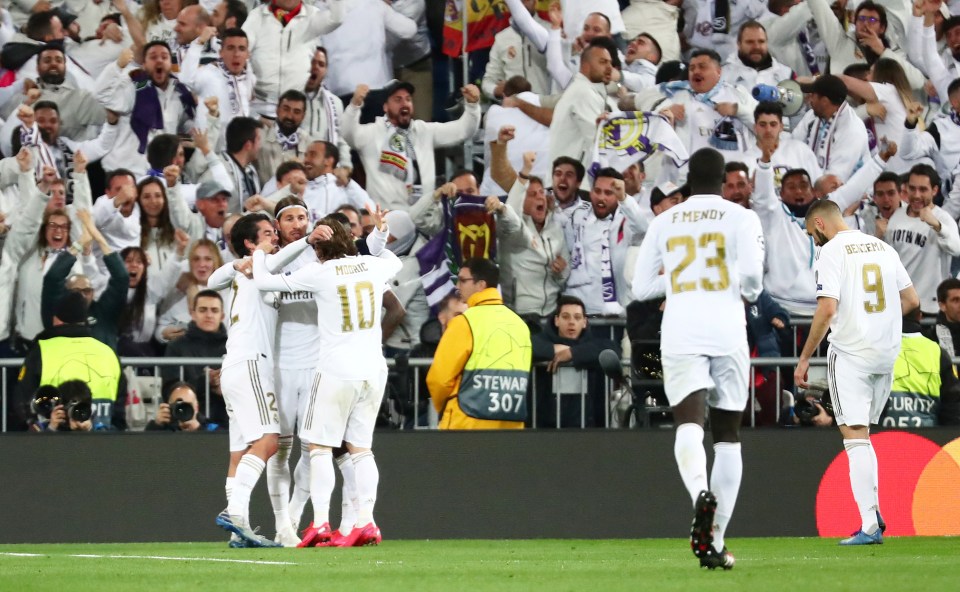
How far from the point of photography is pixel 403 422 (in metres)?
11.9

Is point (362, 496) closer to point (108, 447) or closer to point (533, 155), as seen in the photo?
point (108, 447)

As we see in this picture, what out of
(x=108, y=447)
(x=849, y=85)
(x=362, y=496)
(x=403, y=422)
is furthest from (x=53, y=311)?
(x=849, y=85)

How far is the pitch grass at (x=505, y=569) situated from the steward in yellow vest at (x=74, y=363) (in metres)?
1.43

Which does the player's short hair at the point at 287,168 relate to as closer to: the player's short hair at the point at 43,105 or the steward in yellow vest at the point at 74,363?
the player's short hair at the point at 43,105

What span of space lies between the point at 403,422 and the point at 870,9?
7160 mm

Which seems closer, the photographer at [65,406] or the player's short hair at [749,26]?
the photographer at [65,406]

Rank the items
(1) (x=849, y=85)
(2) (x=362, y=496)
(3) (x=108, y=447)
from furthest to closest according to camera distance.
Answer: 1. (1) (x=849, y=85)
2. (3) (x=108, y=447)
3. (2) (x=362, y=496)

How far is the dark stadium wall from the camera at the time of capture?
11.4 metres

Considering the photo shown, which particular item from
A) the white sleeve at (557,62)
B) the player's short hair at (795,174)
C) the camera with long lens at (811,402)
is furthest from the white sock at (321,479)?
the white sleeve at (557,62)

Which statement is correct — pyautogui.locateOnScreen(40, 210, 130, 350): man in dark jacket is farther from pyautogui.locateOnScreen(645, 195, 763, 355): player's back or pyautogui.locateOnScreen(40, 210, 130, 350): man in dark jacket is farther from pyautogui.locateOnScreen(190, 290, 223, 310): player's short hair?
pyautogui.locateOnScreen(645, 195, 763, 355): player's back

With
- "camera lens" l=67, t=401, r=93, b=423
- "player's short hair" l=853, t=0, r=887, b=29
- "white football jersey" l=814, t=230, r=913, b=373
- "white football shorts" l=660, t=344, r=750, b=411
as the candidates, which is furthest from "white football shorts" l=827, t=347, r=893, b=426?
"player's short hair" l=853, t=0, r=887, b=29

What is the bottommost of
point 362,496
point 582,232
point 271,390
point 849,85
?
point 362,496

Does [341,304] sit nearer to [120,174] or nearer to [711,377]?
[711,377]

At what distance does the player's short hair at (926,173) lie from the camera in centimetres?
1390
